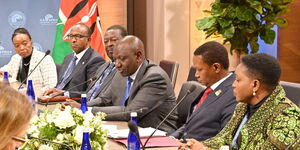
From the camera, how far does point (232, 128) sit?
10.1 feet

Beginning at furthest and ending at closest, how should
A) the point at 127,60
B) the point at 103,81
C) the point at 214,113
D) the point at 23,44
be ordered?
the point at 23,44 → the point at 103,81 → the point at 127,60 → the point at 214,113

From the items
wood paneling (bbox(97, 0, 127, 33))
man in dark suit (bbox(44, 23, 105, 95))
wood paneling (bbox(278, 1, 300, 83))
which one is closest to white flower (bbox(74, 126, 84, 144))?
man in dark suit (bbox(44, 23, 105, 95))

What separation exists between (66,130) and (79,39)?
10.9 ft

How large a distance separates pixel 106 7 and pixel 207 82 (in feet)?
15.3

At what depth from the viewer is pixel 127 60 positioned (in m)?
4.19

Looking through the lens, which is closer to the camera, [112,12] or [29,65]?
[29,65]

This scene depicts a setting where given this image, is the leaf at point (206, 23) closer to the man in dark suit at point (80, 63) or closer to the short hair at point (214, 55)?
the man in dark suit at point (80, 63)

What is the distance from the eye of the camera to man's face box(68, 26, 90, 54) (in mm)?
5699

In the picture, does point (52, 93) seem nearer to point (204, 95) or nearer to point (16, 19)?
point (204, 95)

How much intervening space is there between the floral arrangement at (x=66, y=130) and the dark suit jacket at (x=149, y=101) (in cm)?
135

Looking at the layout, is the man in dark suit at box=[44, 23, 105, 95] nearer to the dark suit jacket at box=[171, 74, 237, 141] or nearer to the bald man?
the bald man

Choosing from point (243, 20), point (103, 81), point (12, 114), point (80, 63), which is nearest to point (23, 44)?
point (80, 63)

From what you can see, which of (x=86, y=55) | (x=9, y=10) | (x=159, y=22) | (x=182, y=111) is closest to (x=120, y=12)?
(x=159, y=22)

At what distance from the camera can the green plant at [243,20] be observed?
5.97 meters
